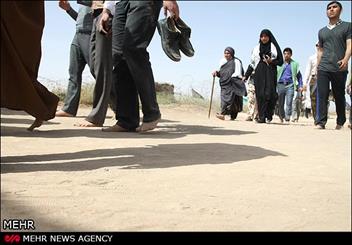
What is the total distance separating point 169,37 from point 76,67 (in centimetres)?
224

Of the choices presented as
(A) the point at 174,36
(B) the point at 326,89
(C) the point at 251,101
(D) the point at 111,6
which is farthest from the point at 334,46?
(D) the point at 111,6

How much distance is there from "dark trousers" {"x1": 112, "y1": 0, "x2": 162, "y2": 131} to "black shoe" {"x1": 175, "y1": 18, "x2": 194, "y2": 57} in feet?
0.76

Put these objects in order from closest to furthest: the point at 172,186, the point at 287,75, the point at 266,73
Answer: the point at 172,186
the point at 266,73
the point at 287,75

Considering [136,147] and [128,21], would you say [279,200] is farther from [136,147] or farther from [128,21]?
[128,21]

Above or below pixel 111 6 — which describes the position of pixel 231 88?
below

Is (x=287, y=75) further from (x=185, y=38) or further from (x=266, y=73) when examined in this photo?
(x=185, y=38)

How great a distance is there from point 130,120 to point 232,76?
554 cm

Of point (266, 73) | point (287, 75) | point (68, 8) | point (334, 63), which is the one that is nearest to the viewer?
point (68, 8)

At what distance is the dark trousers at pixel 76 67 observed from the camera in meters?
6.07

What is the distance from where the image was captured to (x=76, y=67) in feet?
20.4

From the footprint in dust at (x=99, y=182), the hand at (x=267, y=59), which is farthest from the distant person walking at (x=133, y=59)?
the hand at (x=267, y=59)

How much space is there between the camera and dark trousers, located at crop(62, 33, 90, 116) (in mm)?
6074

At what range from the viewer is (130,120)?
4680 millimetres
